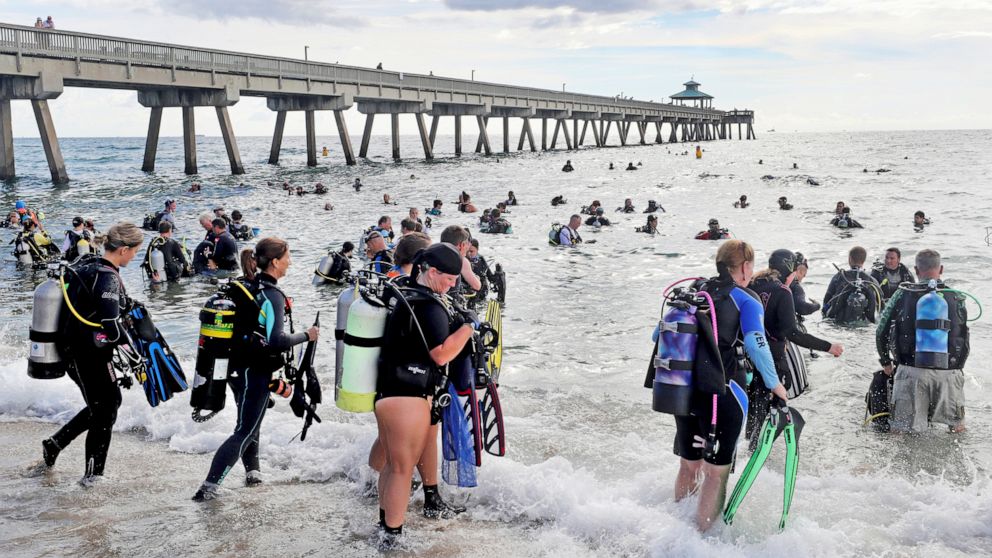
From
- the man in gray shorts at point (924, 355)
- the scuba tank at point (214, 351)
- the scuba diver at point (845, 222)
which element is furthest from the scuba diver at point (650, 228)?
the scuba tank at point (214, 351)

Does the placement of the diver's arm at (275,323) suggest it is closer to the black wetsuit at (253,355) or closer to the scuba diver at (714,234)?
the black wetsuit at (253,355)

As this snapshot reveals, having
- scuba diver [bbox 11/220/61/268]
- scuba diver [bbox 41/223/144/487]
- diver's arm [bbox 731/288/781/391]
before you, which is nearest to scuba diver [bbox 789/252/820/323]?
diver's arm [bbox 731/288/781/391]

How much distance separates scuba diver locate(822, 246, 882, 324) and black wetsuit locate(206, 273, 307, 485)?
9.28 metres

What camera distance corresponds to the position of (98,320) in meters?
5.42

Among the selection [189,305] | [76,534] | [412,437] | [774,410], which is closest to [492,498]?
[412,437]

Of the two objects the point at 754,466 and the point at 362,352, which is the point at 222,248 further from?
the point at 754,466

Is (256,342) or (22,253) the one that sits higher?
(256,342)

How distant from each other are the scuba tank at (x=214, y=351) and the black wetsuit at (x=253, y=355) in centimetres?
5

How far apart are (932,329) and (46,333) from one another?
6.64 m

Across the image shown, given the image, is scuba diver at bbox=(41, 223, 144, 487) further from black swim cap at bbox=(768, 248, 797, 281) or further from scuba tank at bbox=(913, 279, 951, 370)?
scuba tank at bbox=(913, 279, 951, 370)

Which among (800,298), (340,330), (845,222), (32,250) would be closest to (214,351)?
(340,330)

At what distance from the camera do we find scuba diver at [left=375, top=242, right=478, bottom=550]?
448 cm

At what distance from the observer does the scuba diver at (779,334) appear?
19.6 ft

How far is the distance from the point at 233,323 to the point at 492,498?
7.12ft
